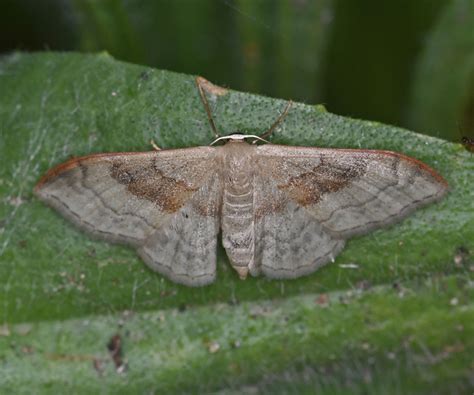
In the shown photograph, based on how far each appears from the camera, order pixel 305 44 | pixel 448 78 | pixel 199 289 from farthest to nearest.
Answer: pixel 448 78
pixel 305 44
pixel 199 289

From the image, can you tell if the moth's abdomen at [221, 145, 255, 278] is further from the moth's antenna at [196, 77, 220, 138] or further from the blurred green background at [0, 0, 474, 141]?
the blurred green background at [0, 0, 474, 141]

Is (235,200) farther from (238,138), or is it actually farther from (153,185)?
(153,185)

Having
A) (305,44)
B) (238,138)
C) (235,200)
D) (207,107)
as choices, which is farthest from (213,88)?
(305,44)

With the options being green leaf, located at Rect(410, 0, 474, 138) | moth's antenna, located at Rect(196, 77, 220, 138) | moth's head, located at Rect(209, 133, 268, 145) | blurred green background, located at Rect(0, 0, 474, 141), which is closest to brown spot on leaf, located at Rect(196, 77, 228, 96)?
moth's antenna, located at Rect(196, 77, 220, 138)

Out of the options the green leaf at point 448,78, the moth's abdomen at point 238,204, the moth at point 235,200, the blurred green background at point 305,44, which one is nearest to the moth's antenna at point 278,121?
the moth at point 235,200

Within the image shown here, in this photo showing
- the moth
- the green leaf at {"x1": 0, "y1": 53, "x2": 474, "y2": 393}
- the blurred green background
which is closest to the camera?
the green leaf at {"x1": 0, "y1": 53, "x2": 474, "y2": 393}

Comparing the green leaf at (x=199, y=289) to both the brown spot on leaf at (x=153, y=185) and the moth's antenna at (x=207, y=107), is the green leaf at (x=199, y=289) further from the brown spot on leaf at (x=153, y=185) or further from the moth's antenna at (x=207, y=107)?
the brown spot on leaf at (x=153, y=185)

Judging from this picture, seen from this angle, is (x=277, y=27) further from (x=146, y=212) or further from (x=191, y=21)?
(x=146, y=212)
